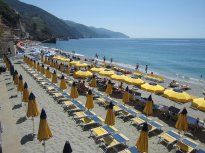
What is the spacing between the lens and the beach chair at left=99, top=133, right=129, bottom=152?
399 inches

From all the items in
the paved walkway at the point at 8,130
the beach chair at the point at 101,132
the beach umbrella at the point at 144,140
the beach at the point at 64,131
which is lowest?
the beach at the point at 64,131

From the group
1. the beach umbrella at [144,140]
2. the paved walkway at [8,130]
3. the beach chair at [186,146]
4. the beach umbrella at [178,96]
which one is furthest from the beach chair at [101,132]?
the beach umbrella at [178,96]

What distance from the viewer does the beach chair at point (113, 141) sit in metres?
10.1

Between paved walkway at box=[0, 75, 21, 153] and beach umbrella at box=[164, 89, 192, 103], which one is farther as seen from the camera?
beach umbrella at box=[164, 89, 192, 103]

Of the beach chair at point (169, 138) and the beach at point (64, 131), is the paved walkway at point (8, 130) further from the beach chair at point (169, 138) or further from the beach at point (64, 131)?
the beach chair at point (169, 138)

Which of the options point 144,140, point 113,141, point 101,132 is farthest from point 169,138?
point 101,132

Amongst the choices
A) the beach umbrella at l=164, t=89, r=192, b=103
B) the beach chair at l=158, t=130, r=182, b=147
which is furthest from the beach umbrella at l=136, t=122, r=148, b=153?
the beach umbrella at l=164, t=89, r=192, b=103

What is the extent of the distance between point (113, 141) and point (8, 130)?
5586 millimetres

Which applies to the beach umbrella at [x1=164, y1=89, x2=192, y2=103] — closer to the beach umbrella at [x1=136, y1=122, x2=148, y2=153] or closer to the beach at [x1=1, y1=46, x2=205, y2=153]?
the beach at [x1=1, y1=46, x2=205, y2=153]

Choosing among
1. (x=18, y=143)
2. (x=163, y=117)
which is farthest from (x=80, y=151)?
A: (x=163, y=117)

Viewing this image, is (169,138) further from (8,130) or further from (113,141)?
(8,130)

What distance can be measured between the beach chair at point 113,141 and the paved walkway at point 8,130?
3907 millimetres

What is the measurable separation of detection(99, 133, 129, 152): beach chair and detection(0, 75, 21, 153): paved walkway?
12.8 feet

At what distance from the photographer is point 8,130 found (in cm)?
1141
